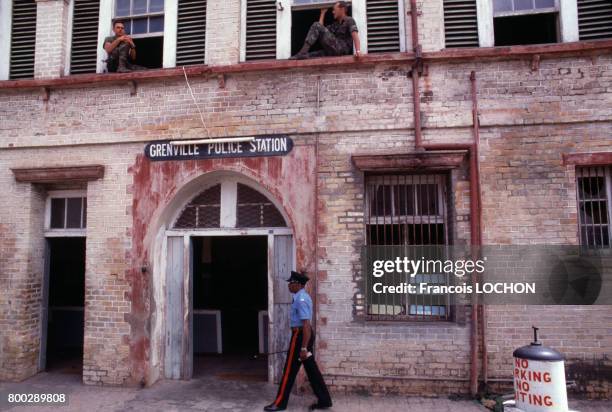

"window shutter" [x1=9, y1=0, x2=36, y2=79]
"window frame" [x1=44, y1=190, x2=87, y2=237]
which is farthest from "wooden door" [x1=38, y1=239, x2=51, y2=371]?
"window shutter" [x1=9, y1=0, x2=36, y2=79]

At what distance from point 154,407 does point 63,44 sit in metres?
6.32

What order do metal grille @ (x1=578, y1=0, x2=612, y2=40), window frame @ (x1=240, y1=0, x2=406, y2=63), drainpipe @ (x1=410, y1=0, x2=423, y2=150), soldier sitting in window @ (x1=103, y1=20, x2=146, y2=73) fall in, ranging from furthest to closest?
soldier sitting in window @ (x1=103, y1=20, x2=146, y2=73)
window frame @ (x1=240, y1=0, x2=406, y2=63)
metal grille @ (x1=578, y1=0, x2=612, y2=40)
drainpipe @ (x1=410, y1=0, x2=423, y2=150)

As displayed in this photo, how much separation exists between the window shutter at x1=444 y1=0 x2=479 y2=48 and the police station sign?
3.09 metres

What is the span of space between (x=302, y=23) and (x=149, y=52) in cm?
303

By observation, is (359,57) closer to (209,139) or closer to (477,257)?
(209,139)

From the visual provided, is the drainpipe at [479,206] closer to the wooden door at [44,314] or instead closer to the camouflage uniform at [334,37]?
the camouflage uniform at [334,37]

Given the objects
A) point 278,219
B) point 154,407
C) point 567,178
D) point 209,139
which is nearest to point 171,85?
point 209,139

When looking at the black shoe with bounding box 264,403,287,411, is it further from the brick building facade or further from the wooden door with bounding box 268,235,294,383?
the wooden door with bounding box 268,235,294,383

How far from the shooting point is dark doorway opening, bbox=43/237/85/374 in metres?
8.42

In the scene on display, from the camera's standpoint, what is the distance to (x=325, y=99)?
675 centimetres

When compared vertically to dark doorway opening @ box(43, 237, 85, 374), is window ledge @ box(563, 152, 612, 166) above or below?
above

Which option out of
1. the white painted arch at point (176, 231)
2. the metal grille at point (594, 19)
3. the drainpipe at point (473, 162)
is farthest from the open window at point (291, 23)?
the metal grille at point (594, 19)

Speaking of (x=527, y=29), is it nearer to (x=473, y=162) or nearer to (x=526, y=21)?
(x=526, y=21)

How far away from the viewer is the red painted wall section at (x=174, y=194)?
6.59m
